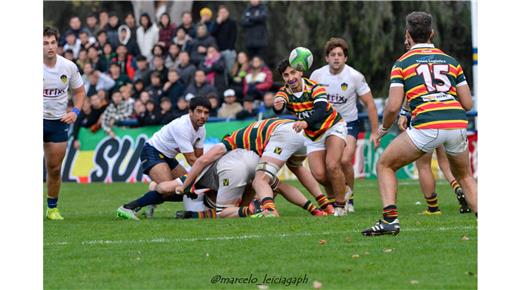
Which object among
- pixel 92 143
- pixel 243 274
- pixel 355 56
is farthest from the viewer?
pixel 355 56

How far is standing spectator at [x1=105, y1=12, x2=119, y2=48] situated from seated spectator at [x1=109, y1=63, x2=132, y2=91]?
955 millimetres

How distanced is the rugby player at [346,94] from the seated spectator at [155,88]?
10.0 meters

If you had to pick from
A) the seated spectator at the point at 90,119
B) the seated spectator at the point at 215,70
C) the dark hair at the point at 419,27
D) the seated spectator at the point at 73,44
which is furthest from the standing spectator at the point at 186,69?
the dark hair at the point at 419,27

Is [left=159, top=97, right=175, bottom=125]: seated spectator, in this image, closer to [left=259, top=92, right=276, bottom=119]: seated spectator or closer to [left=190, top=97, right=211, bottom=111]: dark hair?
[left=259, top=92, right=276, bottom=119]: seated spectator

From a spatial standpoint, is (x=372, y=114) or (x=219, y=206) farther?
(x=372, y=114)

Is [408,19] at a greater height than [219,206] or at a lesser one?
greater

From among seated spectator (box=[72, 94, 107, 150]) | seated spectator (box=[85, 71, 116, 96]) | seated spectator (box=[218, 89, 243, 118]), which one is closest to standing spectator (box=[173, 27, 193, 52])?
seated spectator (box=[85, 71, 116, 96])

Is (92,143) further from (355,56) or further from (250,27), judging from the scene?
(355,56)

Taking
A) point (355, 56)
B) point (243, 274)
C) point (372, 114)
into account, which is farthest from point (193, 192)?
point (355, 56)

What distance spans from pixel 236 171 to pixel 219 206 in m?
0.53

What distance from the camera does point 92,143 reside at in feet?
83.0

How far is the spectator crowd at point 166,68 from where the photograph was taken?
2495cm

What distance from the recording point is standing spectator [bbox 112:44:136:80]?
90.2 ft
